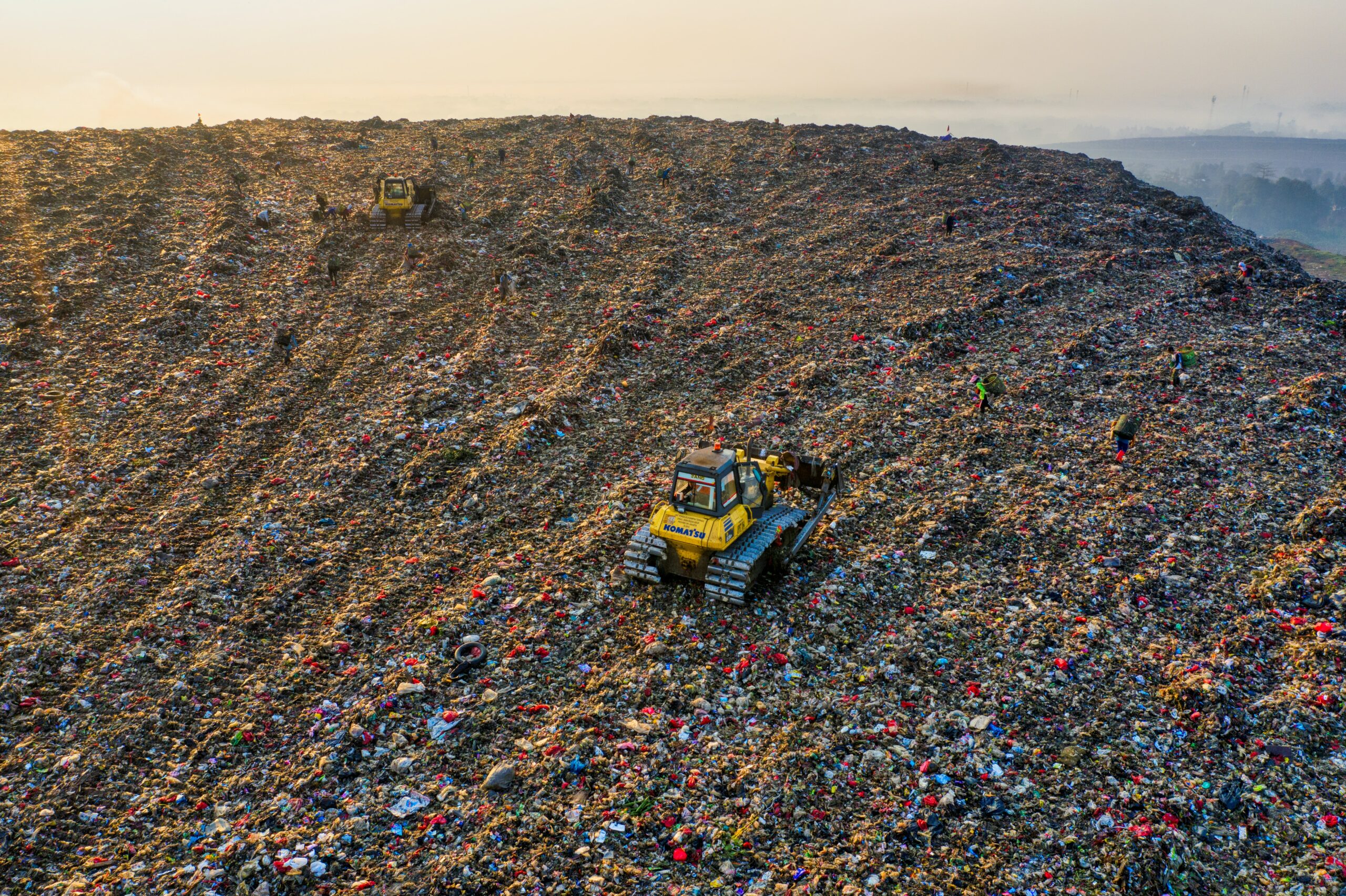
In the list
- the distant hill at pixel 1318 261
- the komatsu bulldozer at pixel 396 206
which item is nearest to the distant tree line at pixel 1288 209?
the distant hill at pixel 1318 261

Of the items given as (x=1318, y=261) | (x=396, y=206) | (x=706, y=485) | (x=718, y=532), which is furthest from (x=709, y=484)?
(x=1318, y=261)

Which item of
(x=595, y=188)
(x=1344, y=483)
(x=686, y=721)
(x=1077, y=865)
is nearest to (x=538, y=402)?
(x=686, y=721)

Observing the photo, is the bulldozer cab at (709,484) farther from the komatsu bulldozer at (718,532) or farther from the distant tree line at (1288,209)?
the distant tree line at (1288,209)

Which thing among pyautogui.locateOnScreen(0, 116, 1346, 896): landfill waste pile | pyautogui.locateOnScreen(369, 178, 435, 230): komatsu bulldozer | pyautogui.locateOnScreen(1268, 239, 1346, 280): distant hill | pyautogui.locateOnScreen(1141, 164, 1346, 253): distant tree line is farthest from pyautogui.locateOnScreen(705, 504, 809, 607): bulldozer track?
pyautogui.locateOnScreen(1141, 164, 1346, 253): distant tree line

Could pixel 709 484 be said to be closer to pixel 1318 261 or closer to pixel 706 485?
pixel 706 485

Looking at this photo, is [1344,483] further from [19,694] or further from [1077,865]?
[19,694]

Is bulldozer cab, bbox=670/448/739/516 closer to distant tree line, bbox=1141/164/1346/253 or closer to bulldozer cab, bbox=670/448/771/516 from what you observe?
bulldozer cab, bbox=670/448/771/516
